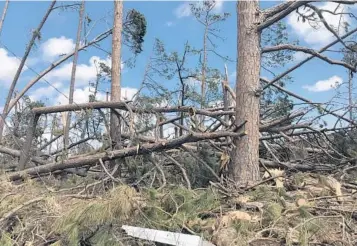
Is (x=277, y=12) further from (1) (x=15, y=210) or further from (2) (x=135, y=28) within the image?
(2) (x=135, y=28)

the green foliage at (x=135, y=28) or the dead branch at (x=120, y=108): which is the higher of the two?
the green foliage at (x=135, y=28)

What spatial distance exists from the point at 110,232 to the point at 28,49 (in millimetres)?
14285

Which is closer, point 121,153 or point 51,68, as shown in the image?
point 121,153

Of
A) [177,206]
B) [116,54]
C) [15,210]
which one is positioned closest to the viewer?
[177,206]

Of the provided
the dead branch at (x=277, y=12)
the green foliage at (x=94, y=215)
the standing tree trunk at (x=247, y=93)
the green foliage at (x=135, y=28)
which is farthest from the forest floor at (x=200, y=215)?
the green foliage at (x=135, y=28)

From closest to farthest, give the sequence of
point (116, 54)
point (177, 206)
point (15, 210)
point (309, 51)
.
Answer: point (177, 206) < point (15, 210) < point (309, 51) < point (116, 54)

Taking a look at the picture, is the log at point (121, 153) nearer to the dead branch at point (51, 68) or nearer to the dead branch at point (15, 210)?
the dead branch at point (15, 210)

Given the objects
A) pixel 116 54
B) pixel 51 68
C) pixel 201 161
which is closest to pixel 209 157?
pixel 201 161

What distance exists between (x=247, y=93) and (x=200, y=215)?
168 cm

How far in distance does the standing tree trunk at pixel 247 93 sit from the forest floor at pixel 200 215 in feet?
1.17

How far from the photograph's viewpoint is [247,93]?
4984mm

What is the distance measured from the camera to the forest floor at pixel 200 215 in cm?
349

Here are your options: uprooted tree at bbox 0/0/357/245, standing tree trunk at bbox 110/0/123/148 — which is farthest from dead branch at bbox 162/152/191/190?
standing tree trunk at bbox 110/0/123/148

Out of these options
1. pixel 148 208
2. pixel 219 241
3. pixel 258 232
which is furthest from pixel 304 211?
pixel 148 208
